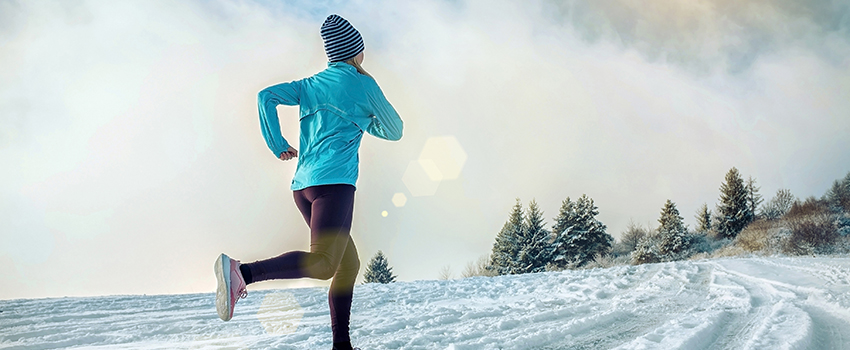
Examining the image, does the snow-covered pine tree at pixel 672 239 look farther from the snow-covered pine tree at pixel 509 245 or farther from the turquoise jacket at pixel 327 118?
the turquoise jacket at pixel 327 118

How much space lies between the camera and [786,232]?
16.1 meters

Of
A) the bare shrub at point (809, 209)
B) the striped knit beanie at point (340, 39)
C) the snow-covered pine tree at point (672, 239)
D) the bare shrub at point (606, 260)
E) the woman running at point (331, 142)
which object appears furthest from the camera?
the snow-covered pine tree at point (672, 239)

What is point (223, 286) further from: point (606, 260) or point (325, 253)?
point (606, 260)

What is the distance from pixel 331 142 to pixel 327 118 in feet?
0.39

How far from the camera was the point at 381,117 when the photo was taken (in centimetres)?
209

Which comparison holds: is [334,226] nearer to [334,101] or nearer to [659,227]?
[334,101]

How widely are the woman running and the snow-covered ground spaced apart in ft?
2.82

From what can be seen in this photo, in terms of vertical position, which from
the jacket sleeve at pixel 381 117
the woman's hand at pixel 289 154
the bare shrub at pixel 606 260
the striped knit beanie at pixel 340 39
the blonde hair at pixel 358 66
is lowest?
the bare shrub at pixel 606 260

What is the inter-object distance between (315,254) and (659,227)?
2728 centimetres

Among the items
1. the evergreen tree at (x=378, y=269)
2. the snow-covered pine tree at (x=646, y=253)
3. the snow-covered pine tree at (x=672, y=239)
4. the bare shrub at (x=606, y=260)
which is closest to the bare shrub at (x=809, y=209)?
the snow-covered pine tree at (x=672, y=239)

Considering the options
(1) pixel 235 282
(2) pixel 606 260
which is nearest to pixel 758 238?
(2) pixel 606 260

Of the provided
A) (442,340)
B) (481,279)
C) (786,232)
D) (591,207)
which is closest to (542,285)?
(481,279)

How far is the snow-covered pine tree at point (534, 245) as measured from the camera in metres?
22.9

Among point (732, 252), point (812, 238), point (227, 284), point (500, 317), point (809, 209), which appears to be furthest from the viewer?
point (809, 209)
